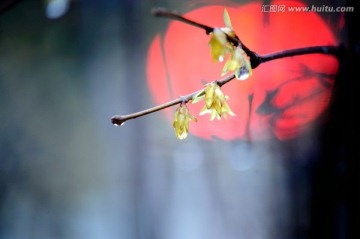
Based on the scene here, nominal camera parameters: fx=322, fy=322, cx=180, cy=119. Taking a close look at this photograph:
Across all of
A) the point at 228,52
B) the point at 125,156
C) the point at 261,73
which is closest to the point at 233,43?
the point at 228,52

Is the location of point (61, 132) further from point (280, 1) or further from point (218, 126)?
point (280, 1)

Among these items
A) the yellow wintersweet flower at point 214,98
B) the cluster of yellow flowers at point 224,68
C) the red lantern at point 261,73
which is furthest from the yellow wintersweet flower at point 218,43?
the red lantern at point 261,73

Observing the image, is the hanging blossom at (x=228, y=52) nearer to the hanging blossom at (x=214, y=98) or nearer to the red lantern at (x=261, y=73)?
the hanging blossom at (x=214, y=98)

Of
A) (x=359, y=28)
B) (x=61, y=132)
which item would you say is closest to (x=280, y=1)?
(x=359, y=28)

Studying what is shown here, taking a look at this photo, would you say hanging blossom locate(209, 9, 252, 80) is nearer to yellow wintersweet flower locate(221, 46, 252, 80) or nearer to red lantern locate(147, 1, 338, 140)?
yellow wintersweet flower locate(221, 46, 252, 80)

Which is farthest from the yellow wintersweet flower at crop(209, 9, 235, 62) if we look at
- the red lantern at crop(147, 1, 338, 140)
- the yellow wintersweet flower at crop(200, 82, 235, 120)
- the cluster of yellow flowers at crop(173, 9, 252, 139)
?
the red lantern at crop(147, 1, 338, 140)

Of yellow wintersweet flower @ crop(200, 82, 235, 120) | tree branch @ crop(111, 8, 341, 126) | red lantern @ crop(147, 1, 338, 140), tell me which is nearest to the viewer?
tree branch @ crop(111, 8, 341, 126)
